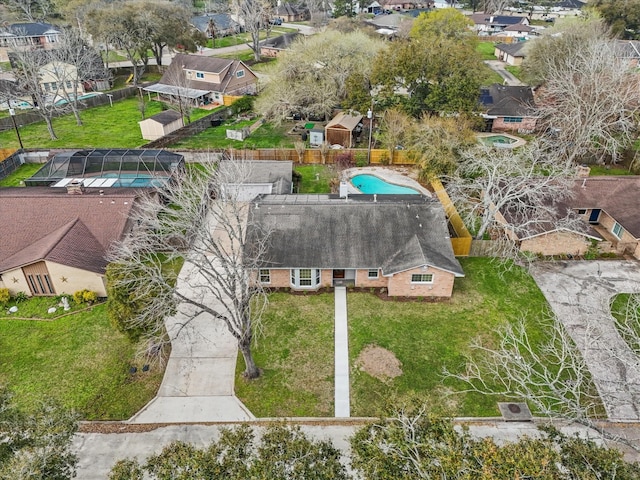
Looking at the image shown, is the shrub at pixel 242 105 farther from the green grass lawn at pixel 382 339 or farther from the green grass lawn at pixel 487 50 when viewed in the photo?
the green grass lawn at pixel 487 50

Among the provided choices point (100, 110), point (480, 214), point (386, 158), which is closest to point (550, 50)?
point (386, 158)

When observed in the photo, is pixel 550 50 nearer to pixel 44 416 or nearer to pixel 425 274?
pixel 425 274

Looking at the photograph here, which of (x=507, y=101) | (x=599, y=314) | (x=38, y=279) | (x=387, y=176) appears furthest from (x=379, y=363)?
(x=507, y=101)

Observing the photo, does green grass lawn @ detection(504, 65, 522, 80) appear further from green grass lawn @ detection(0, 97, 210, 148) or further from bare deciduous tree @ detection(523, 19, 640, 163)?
green grass lawn @ detection(0, 97, 210, 148)

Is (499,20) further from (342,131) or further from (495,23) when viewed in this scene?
(342,131)

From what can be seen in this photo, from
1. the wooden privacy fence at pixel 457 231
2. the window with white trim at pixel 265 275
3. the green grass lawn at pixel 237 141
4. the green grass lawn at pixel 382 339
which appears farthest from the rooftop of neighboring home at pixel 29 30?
the green grass lawn at pixel 382 339

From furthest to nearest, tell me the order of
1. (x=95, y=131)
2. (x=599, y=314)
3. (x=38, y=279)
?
(x=95, y=131), (x=38, y=279), (x=599, y=314)
